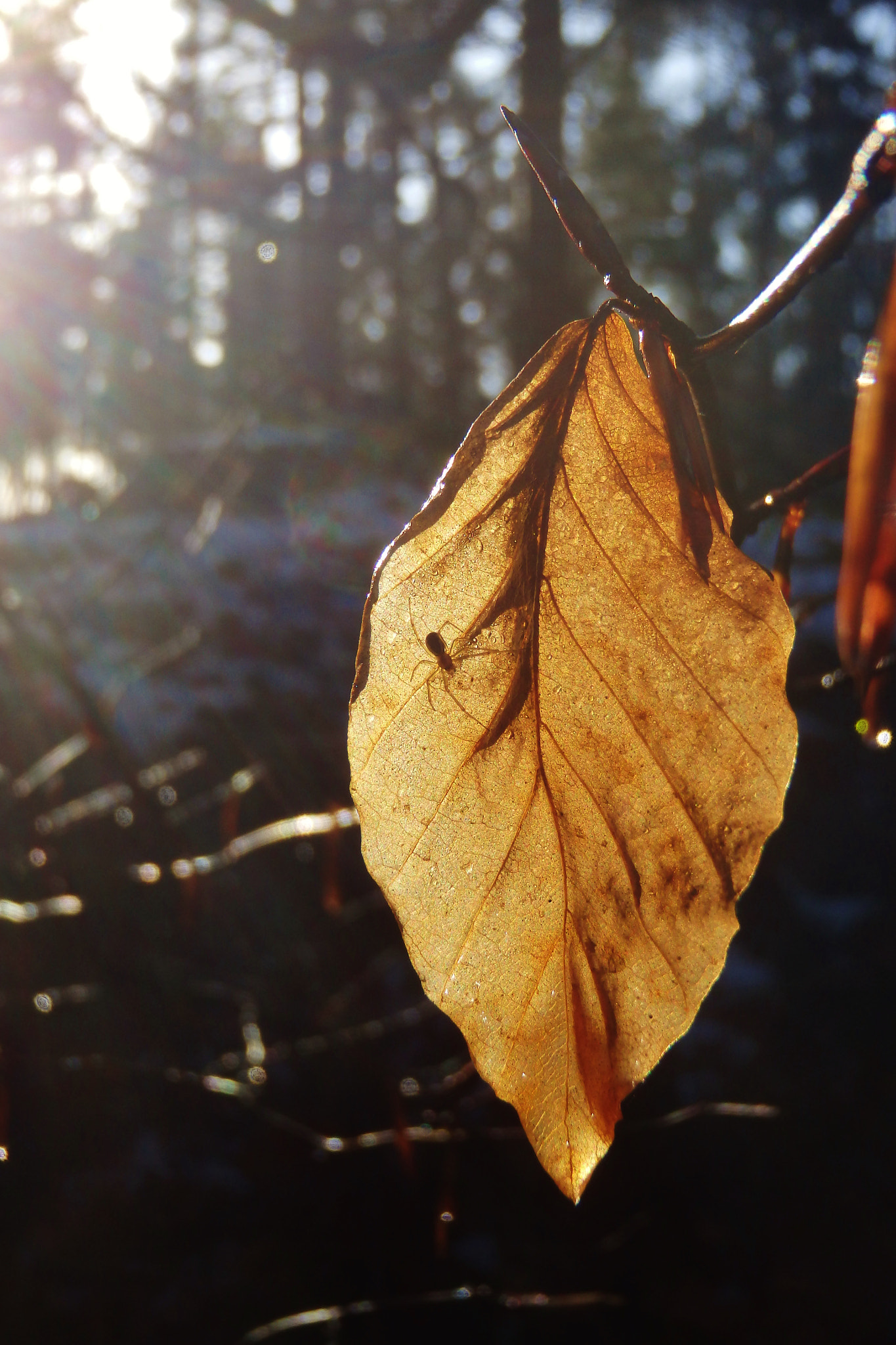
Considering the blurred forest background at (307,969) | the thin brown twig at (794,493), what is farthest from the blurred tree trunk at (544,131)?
the thin brown twig at (794,493)

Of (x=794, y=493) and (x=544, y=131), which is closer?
(x=794, y=493)

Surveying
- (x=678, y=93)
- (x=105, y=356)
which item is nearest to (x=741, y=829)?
(x=678, y=93)

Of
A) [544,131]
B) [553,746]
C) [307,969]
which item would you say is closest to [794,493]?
[553,746]

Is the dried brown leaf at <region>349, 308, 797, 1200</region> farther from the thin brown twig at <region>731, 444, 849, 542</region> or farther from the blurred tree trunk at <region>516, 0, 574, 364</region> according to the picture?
the blurred tree trunk at <region>516, 0, 574, 364</region>

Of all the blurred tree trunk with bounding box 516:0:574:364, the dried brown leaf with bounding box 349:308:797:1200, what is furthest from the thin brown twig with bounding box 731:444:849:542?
the blurred tree trunk with bounding box 516:0:574:364

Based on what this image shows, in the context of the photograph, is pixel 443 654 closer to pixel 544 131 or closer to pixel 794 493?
pixel 794 493

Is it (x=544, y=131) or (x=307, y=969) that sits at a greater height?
(x=544, y=131)
